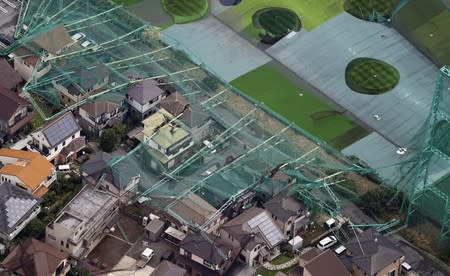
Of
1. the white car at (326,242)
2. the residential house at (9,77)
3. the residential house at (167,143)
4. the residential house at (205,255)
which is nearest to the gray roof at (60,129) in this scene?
the residential house at (167,143)

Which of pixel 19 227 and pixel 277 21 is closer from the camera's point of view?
→ pixel 19 227

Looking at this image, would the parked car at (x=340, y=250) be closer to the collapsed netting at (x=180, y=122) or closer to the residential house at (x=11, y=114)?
the collapsed netting at (x=180, y=122)

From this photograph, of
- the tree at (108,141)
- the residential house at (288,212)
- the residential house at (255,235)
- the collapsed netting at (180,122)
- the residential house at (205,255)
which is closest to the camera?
the residential house at (205,255)

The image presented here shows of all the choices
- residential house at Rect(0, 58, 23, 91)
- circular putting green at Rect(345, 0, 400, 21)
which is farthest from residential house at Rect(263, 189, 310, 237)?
circular putting green at Rect(345, 0, 400, 21)

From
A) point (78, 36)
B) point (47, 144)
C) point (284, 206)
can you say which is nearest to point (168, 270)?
point (284, 206)

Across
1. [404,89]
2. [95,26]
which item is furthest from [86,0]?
[404,89]

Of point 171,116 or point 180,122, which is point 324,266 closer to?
point 180,122

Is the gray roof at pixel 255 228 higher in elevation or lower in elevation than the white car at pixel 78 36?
lower

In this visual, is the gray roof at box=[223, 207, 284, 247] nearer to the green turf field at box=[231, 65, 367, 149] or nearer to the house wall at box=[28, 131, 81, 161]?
the green turf field at box=[231, 65, 367, 149]
